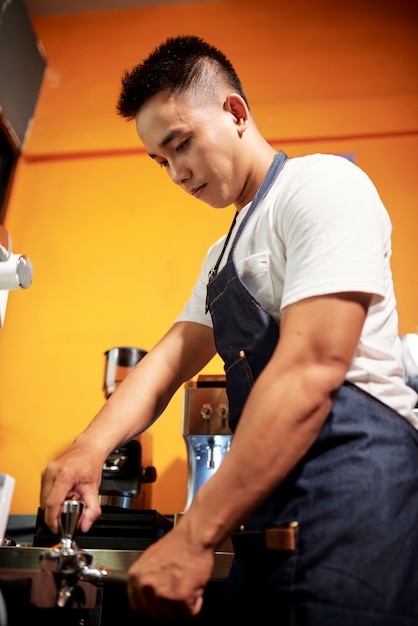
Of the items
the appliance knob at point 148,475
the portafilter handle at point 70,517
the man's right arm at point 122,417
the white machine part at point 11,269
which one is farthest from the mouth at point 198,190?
the appliance knob at point 148,475

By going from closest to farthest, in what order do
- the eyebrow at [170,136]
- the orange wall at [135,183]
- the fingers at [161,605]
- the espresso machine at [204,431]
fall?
the fingers at [161,605] < the eyebrow at [170,136] < the espresso machine at [204,431] < the orange wall at [135,183]

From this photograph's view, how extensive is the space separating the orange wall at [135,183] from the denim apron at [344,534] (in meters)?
1.33

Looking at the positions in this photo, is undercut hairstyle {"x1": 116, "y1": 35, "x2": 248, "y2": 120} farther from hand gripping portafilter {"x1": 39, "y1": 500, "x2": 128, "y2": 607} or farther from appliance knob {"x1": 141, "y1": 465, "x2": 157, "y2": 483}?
appliance knob {"x1": 141, "y1": 465, "x2": 157, "y2": 483}

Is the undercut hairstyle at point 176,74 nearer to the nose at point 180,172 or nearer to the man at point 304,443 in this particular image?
the nose at point 180,172

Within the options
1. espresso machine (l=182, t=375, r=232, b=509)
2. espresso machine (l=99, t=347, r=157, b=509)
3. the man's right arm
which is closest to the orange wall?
espresso machine (l=99, t=347, r=157, b=509)

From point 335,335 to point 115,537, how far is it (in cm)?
101

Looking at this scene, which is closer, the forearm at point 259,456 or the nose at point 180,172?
the forearm at point 259,456

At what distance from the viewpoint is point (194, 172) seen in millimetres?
1396

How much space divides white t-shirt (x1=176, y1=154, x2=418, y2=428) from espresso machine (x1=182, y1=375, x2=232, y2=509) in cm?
75

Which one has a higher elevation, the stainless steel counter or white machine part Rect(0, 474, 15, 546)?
white machine part Rect(0, 474, 15, 546)

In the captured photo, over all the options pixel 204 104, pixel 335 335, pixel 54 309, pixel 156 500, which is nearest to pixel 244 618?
pixel 335 335

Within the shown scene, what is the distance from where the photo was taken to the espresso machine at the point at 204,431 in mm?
1890

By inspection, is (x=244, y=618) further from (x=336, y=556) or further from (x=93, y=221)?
(x=93, y=221)

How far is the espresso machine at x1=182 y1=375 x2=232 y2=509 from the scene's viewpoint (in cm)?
189
